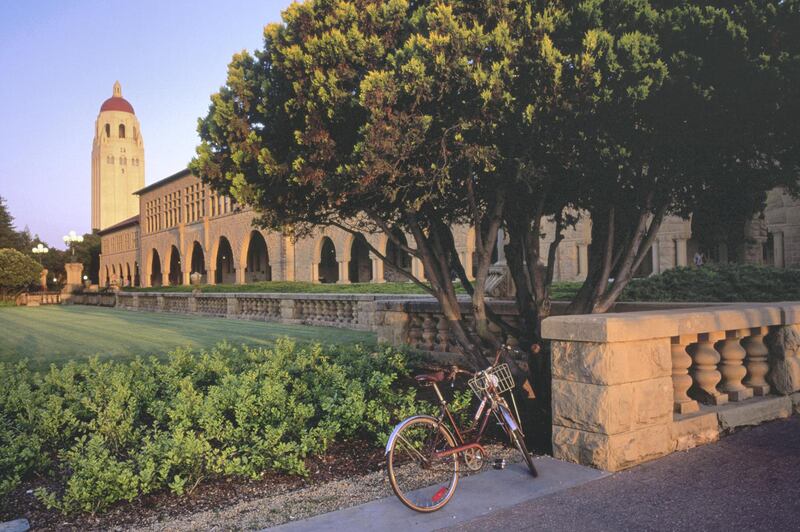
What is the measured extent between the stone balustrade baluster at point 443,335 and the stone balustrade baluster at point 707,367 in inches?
152

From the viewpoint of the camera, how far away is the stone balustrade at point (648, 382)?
13.5 feet

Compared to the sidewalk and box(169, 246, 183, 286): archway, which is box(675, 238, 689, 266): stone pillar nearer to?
the sidewalk

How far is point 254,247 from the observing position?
5500 cm

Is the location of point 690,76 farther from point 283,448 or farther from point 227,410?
point 227,410

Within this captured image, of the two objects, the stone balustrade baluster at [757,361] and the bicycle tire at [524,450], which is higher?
the stone balustrade baluster at [757,361]

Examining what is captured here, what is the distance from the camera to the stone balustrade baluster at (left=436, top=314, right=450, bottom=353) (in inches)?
337

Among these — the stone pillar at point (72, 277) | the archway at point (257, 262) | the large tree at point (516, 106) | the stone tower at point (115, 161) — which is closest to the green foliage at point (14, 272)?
the stone pillar at point (72, 277)

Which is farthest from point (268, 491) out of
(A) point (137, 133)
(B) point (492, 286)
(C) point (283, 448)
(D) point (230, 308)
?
(A) point (137, 133)

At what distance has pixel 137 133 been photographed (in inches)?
4375

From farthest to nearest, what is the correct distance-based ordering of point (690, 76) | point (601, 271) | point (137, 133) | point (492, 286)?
1. point (137, 133)
2. point (492, 286)
3. point (601, 271)
4. point (690, 76)

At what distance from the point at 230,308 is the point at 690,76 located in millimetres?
18800

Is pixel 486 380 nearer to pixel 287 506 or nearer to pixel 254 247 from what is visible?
pixel 287 506

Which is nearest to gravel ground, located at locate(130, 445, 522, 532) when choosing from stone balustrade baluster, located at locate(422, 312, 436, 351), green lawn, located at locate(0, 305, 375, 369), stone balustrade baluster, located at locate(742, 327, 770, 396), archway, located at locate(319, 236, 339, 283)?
stone balustrade baluster, located at locate(742, 327, 770, 396)

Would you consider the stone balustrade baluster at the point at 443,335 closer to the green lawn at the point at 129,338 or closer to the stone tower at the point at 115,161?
the green lawn at the point at 129,338
